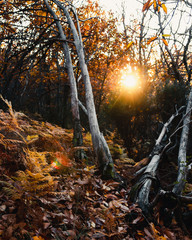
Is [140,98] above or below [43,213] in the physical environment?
above

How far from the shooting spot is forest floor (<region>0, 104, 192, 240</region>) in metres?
1.53

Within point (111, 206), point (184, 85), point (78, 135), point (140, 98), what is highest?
point (184, 85)

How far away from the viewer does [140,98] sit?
21.5 ft

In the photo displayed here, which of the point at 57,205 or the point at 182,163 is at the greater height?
the point at 182,163

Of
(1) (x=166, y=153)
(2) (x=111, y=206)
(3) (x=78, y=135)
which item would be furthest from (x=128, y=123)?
(2) (x=111, y=206)

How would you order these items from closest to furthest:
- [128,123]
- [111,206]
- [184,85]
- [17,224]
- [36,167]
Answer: [17,224]
[36,167]
[111,206]
[184,85]
[128,123]

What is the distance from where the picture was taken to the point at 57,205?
6.33ft

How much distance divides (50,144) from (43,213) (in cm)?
199

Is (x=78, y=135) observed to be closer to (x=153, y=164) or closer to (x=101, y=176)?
(x=101, y=176)

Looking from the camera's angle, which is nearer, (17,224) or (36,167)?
(17,224)

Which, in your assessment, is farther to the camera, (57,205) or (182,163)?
(182,163)

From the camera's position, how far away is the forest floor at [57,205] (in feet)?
5.01

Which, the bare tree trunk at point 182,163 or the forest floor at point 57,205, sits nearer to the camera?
the forest floor at point 57,205

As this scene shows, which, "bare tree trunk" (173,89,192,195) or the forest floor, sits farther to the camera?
"bare tree trunk" (173,89,192,195)
